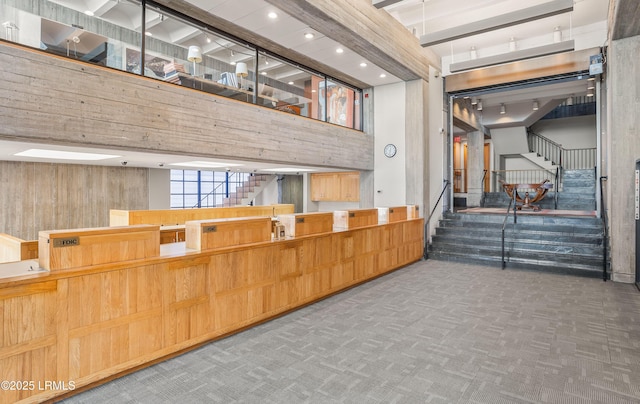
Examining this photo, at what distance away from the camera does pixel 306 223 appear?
4.78 meters

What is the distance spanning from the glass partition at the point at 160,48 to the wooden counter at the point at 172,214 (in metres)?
2.71

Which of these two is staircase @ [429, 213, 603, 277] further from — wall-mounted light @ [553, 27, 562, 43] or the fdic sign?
the fdic sign

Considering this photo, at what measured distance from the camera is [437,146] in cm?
870

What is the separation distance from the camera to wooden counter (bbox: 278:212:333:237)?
182 inches

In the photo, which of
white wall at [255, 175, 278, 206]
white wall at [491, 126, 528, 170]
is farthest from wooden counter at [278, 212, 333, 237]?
white wall at [491, 126, 528, 170]

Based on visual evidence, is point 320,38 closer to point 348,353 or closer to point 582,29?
point 348,353

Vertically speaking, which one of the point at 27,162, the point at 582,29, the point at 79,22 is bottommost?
the point at 27,162

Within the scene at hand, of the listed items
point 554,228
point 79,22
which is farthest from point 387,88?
point 79,22

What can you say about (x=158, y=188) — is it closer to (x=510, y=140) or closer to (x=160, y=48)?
(x=160, y=48)

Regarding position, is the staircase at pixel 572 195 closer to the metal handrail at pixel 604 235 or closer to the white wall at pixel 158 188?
the metal handrail at pixel 604 235

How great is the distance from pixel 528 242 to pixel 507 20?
4272 millimetres

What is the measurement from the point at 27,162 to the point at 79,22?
3.44m

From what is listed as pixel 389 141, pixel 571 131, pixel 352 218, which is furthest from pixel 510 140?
pixel 352 218

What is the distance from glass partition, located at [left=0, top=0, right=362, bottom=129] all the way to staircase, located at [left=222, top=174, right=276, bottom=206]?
16.2 feet
